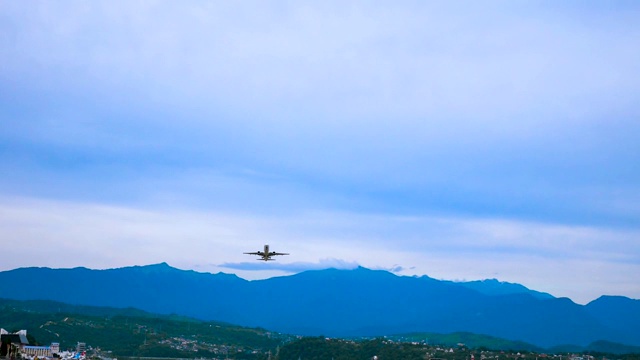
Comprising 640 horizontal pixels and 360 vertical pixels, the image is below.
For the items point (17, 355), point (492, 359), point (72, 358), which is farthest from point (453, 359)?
point (17, 355)

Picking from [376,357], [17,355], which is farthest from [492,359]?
[17,355]

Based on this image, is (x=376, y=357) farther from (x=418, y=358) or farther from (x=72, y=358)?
(x=72, y=358)

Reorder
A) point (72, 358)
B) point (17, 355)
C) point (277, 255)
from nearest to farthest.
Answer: point (277, 255) < point (17, 355) < point (72, 358)

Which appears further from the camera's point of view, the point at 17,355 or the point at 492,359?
the point at 492,359

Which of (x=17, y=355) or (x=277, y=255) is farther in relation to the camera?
(x=17, y=355)

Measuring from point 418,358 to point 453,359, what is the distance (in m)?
11.7

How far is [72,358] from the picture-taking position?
129625 millimetres

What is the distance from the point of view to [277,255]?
59.9 m

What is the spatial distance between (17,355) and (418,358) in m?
105

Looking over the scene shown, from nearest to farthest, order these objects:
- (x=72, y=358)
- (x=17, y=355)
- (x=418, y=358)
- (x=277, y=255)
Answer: (x=277, y=255), (x=17, y=355), (x=72, y=358), (x=418, y=358)

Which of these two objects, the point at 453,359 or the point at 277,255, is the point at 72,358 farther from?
the point at 453,359

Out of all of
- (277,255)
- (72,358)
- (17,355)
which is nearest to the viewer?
(277,255)

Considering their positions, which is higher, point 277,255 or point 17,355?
point 277,255

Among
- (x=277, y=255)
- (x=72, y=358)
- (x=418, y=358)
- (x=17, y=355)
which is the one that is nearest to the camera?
(x=277, y=255)
